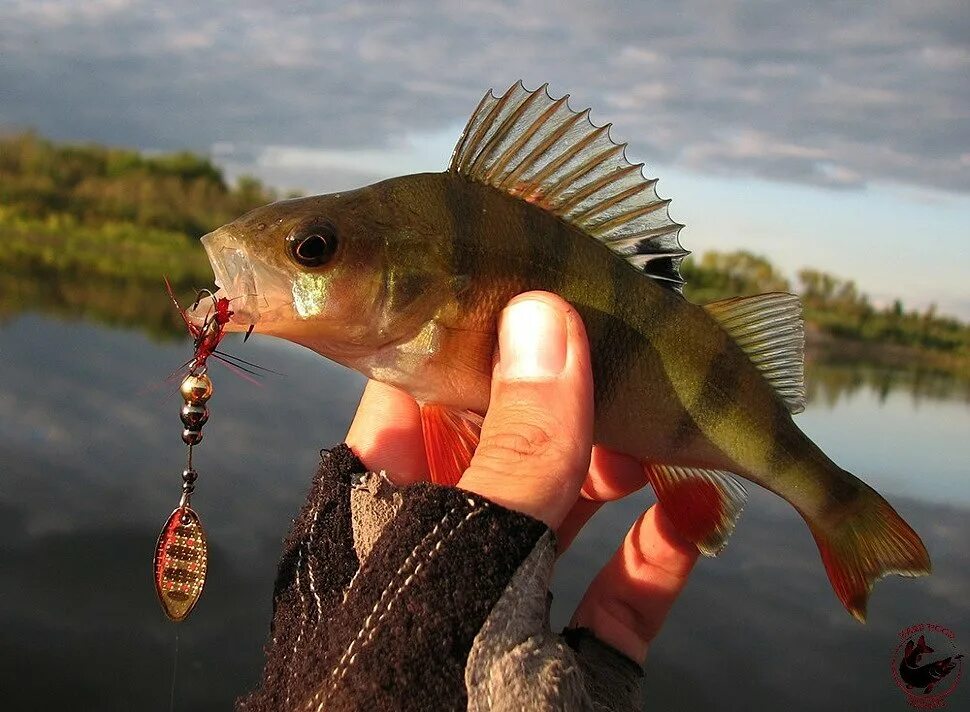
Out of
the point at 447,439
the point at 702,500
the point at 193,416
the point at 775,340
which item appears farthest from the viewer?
the point at 702,500

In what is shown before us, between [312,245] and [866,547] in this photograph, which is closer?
[312,245]

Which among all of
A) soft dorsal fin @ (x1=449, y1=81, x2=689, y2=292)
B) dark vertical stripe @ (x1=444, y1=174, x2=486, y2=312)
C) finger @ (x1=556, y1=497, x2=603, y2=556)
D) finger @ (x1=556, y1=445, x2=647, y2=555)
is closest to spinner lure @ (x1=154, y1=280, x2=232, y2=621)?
dark vertical stripe @ (x1=444, y1=174, x2=486, y2=312)

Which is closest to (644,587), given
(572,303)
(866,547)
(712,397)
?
(866,547)

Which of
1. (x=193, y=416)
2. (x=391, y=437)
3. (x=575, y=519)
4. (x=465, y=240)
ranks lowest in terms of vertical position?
(x=575, y=519)

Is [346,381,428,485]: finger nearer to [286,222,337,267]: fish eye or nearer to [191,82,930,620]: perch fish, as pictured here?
[191,82,930,620]: perch fish

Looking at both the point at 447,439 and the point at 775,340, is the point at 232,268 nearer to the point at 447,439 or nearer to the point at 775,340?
the point at 447,439

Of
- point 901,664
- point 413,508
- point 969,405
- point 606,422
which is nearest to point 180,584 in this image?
point 413,508

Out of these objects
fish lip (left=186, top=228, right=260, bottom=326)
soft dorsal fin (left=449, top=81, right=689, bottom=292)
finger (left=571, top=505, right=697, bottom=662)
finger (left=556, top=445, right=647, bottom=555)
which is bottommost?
finger (left=571, top=505, right=697, bottom=662)

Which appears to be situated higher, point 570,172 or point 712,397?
point 570,172
